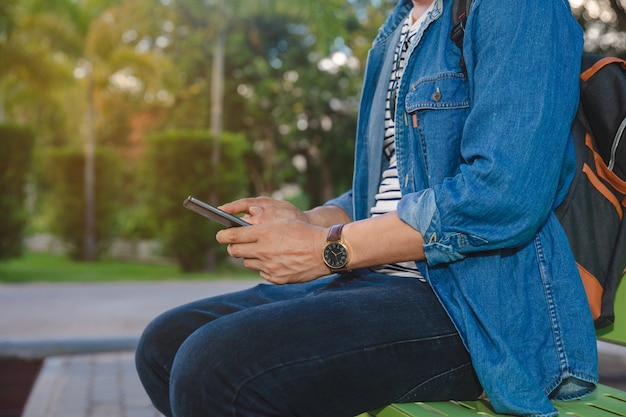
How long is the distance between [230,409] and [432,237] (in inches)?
19.0

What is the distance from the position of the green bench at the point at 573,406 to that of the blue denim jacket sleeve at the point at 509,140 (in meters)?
0.28

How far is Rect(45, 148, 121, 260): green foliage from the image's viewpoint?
17.3 m

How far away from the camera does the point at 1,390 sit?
4.62 meters

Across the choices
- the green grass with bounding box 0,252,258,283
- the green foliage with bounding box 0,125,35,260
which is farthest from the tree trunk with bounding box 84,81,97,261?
the green foliage with bounding box 0,125,35,260

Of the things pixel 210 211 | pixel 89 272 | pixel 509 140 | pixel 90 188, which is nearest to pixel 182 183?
pixel 89 272

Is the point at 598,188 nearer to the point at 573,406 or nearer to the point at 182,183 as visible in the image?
the point at 573,406

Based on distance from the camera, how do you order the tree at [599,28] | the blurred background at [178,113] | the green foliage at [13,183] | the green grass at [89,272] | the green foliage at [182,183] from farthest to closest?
the green foliage at [182,183]
the green grass at [89,272]
the blurred background at [178,113]
the green foliage at [13,183]
the tree at [599,28]

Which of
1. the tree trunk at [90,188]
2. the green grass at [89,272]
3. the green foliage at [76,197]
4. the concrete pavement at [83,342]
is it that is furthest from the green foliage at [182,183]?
the concrete pavement at [83,342]

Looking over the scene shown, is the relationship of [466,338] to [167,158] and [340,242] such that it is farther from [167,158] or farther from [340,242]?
[167,158]

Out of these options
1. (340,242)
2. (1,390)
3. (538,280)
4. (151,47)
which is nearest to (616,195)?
(538,280)

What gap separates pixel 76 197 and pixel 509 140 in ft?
55.8

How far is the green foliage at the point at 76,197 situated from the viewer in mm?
17297

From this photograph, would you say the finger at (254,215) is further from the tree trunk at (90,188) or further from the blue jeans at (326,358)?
the tree trunk at (90,188)

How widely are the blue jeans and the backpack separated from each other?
32 centimetres
